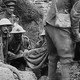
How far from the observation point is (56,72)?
4750 millimetres

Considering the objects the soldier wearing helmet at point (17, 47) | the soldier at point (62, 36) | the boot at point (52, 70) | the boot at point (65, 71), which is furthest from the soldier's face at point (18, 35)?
the boot at point (65, 71)

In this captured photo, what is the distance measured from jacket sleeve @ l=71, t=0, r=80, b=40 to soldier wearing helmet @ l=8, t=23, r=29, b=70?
2178 mm

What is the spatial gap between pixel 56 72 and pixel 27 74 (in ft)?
1.66

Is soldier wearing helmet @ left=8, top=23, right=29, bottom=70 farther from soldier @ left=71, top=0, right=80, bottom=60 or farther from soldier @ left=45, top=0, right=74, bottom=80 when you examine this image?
soldier @ left=71, top=0, right=80, bottom=60

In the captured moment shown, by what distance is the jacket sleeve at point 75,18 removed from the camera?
157 inches

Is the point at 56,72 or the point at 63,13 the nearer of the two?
the point at 63,13

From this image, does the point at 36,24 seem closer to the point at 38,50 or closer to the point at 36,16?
the point at 36,16

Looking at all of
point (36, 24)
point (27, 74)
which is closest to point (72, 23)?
point (27, 74)

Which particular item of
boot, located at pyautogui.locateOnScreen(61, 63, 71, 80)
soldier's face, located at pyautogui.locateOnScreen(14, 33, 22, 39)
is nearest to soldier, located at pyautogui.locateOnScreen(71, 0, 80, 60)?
boot, located at pyautogui.locateOnScreen(61, 63, 71, 80)

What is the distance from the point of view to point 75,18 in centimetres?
402

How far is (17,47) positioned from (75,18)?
8.31ft

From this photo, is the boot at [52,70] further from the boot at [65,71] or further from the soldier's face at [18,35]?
the soldier's face at [18,35]

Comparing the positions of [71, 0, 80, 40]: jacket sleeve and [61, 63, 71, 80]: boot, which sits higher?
[71, 0, 80, 40]: jacket sleeve

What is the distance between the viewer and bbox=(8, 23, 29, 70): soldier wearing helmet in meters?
6.08
